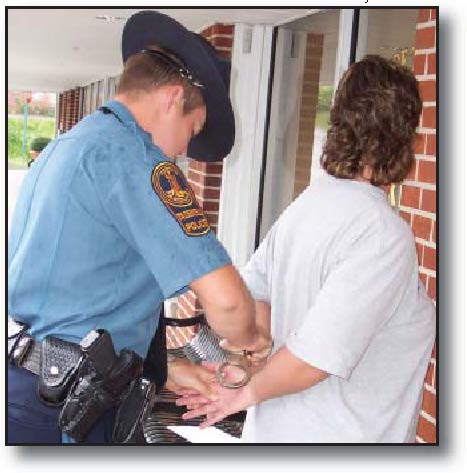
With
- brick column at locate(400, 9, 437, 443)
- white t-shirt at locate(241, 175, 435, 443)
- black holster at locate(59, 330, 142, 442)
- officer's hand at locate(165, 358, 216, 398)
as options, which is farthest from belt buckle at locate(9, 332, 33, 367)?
brick column at locate(400, 9, 437, 443)

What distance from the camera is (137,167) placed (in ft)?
4.36

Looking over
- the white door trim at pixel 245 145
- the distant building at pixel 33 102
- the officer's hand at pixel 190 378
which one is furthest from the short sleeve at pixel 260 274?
the white door trim at pixel 245 145

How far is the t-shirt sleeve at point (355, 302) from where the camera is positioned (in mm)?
1383

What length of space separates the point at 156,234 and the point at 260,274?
351 millimetres

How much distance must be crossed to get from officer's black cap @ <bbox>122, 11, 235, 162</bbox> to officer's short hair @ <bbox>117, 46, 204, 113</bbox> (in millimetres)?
39

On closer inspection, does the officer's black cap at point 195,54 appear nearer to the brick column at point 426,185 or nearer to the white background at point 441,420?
the white background at point 441,420

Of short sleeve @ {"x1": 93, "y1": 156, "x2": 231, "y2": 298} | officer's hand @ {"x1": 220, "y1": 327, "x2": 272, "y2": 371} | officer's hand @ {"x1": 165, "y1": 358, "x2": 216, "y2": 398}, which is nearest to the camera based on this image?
short sleeve @ {"x1": 93, "y1": 156, "x2": 231, "y2": 298}

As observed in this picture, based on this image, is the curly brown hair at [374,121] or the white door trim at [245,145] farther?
the white door trim at [245,145]

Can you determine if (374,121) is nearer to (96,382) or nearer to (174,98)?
(174,98)

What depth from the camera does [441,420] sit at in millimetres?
1771

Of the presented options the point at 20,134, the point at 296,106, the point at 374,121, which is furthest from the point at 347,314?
the point at 296,106

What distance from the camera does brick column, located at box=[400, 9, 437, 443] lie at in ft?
5.70

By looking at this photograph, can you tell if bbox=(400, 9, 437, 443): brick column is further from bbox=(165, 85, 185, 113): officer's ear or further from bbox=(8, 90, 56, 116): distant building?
bbox=(8, 90, 56, 116): distant building

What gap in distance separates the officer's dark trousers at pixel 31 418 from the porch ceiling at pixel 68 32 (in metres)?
0.65
